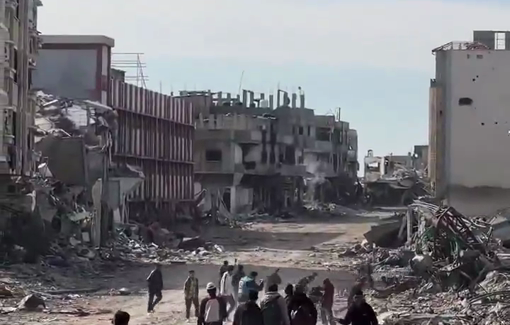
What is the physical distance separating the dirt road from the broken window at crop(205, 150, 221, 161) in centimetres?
1041

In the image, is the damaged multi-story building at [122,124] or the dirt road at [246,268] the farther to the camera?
the damaged multi-story building at [122,124]

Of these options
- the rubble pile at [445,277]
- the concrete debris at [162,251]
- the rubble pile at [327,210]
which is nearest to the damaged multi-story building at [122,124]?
the concrete debris at [162,251]

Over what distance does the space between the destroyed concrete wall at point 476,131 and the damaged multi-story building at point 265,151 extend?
103ft

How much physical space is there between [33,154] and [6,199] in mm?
5734

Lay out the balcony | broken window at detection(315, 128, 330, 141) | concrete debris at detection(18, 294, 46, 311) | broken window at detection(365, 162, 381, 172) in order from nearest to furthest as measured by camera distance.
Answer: concrete debris at detection(18, 294, 46, 311) < broken window at detection(315, 128, 330, 141) < the balcony < broken window at detection(365, 162, 381, 172)

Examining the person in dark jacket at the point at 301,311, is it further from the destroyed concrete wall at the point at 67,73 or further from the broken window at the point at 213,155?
the broken window at the point at 213,155

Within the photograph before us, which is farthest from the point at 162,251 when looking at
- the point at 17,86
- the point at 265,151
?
the point at 265,151

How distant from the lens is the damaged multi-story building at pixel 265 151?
7875cm

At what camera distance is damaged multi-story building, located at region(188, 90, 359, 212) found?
7875 centimetres

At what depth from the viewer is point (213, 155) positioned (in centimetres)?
7894

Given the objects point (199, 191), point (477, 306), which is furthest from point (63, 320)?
point (199, 191)

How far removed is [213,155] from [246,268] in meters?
43.9

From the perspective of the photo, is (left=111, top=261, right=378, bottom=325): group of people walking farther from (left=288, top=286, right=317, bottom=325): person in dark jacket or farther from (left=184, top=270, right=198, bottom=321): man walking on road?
(left=184, top=270, right=198, bottom=321): man walking on road

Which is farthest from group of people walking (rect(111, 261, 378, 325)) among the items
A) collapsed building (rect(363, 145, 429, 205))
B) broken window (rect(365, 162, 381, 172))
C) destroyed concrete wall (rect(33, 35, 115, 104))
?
broken window (rect(365, 162, 381, 172))
